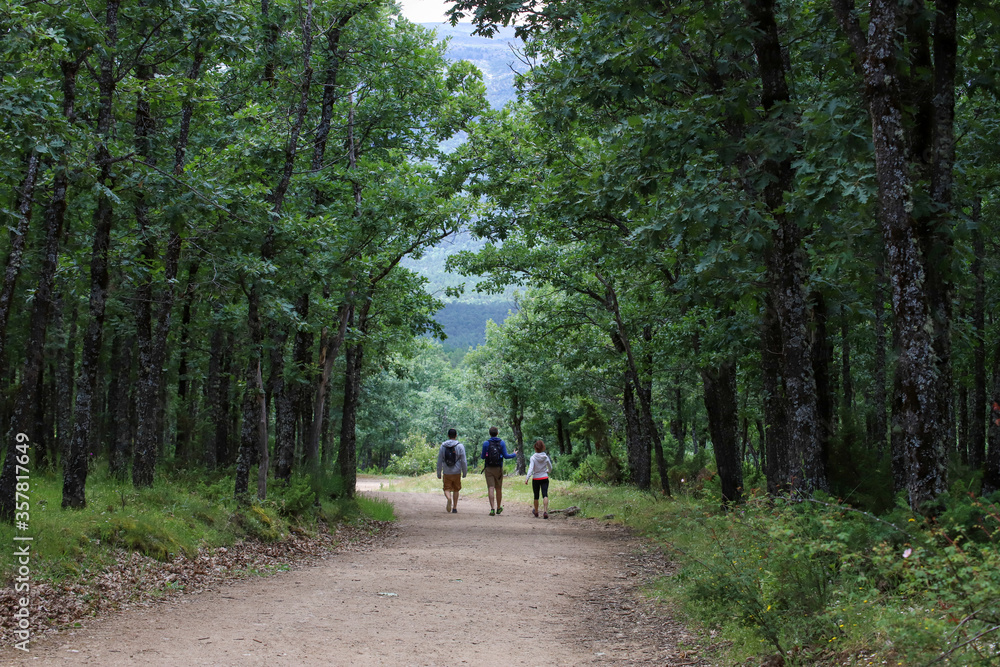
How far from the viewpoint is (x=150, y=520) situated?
29.5ft

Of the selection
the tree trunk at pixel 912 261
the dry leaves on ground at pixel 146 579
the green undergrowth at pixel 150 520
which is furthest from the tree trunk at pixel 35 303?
the tree trunk at pixel 912 261

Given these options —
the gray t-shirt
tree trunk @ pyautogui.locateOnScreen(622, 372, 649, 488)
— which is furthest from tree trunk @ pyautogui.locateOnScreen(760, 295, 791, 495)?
tree trunk @ pyautogui.locateOnScreen(622, 372, 649, 488)

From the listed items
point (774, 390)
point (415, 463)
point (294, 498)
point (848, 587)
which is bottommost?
point (415, 463)

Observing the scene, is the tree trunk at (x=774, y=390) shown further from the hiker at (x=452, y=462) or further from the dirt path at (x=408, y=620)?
the hiker at (x=452, y=462)

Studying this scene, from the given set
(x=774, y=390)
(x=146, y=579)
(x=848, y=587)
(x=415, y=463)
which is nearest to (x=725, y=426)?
(x=774, y=390)

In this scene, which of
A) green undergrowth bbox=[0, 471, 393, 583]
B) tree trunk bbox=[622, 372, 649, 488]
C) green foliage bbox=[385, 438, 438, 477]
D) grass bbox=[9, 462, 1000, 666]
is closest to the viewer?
grass bbox=[9, 462, 1000, 666]

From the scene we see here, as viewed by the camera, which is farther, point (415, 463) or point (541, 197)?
point (415, 463)

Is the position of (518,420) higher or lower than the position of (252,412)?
lower

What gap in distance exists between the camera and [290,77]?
1387cm

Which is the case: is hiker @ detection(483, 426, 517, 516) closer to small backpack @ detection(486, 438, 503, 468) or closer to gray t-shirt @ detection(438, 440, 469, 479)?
small backpack @ detection(486, 438, 503, 468)

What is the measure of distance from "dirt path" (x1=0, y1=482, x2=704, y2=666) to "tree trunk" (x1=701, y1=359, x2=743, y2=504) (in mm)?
4659

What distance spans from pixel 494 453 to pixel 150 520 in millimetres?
10031

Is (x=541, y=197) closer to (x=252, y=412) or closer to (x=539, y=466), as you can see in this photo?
(x=252, y=412)

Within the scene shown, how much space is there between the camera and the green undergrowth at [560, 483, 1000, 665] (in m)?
3.84
